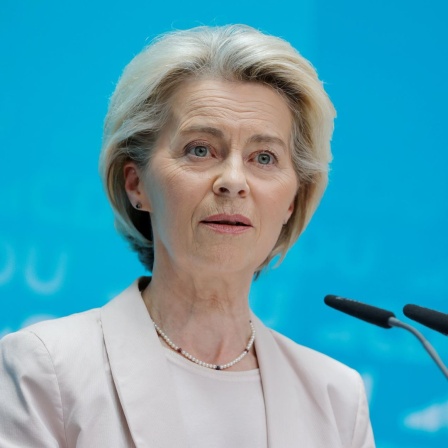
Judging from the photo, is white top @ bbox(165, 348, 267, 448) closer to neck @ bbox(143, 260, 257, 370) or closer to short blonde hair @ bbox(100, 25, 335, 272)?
neck @ bbox(143, 260, 257, 370)

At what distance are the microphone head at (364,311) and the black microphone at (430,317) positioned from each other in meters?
0.04

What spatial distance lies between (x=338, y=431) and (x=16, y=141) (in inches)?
48.9

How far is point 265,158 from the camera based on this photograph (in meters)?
2.02

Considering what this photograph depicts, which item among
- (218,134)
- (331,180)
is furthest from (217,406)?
(331,180)

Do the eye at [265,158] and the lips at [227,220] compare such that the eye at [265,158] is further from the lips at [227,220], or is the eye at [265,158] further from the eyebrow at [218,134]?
the lips at [227,220]

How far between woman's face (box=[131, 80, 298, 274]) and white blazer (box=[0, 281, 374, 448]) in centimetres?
20

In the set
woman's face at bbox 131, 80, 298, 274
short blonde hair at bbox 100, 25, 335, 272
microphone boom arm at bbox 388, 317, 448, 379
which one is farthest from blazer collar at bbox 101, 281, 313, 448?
microphone boom arm at bbox 388, 317, 448, 379

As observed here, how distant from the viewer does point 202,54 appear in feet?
6.70

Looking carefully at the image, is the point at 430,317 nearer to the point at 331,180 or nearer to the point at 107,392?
the point at 107,392

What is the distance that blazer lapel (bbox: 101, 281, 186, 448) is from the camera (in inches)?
70.7

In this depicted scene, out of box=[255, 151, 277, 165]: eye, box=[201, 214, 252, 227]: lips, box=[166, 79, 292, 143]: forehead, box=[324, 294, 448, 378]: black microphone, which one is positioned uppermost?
box=[166, 79, 292, 143]: forehead

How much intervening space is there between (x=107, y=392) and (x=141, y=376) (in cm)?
8

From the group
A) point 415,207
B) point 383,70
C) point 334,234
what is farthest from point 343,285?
point 383,70

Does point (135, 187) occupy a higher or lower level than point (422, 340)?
higher
